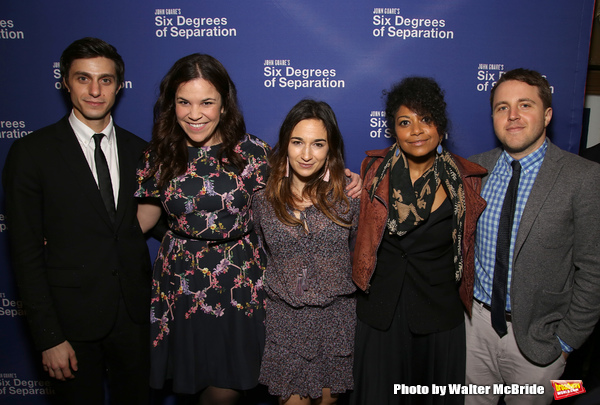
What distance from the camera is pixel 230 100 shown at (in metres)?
1.85

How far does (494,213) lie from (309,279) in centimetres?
91

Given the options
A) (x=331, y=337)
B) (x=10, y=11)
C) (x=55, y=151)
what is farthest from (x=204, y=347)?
(x=10, y=11)

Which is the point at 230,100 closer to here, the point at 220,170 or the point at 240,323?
the point at 220,170

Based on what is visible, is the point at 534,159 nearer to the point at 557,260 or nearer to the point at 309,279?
the point at 557,260

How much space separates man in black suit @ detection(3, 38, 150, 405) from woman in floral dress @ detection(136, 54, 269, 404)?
0.14 m

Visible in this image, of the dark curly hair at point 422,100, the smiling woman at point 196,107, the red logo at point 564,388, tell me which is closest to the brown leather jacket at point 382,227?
the dark curly hair at point 422,100

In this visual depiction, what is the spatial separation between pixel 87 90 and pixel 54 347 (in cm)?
117

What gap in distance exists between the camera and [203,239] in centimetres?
177

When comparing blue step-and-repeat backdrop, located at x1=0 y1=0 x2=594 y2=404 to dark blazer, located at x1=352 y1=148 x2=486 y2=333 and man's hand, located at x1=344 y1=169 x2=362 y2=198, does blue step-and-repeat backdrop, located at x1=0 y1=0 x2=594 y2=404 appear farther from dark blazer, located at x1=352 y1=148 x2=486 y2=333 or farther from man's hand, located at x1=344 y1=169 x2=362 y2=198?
dark blazer, located at x1=352 y1=148 x2=486 y2=333

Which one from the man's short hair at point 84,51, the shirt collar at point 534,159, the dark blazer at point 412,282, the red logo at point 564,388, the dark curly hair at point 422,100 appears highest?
the man's short hair at point 84,51

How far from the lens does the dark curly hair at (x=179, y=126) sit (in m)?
1.72

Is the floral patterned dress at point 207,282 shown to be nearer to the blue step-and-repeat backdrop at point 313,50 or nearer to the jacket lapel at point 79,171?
the jacket lapel at point 79,171

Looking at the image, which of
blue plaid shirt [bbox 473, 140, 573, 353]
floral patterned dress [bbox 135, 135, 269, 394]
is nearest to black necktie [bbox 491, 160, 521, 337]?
blue plaid shirt [bbox 473, 140, 573, 353]

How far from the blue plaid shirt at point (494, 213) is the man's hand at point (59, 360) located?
1.92 m
